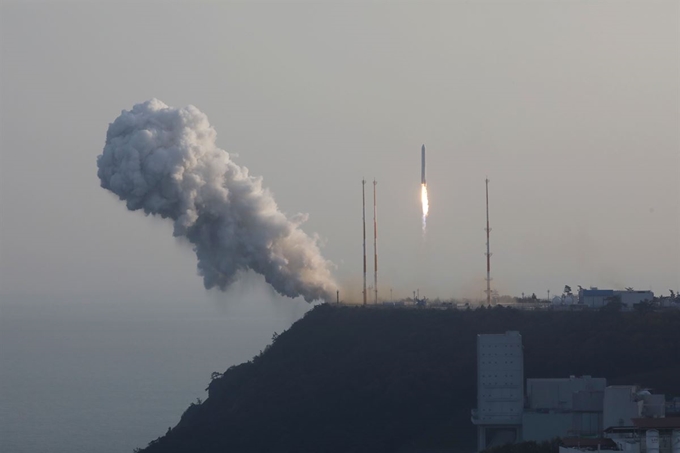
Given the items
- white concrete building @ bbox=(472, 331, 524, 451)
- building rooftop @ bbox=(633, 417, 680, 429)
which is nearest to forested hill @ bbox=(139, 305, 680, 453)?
white concrete building @ bbox=(472, 331, 524, 451)

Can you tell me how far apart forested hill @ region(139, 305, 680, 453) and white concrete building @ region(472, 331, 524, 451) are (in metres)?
2.93

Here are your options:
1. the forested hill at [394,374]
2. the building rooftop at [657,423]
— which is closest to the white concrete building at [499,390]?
the forested hill at [394,374]

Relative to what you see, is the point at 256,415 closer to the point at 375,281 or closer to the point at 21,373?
the point at 375,281

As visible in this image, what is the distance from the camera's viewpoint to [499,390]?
60.9 metres

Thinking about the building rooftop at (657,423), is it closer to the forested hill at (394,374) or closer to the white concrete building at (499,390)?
the white concrete building at (499,390)

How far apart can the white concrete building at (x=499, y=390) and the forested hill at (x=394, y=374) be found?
2932 millimetres

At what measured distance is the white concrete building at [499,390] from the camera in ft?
198

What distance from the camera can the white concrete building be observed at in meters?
60.3

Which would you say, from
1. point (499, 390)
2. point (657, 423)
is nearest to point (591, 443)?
point (657, 423)

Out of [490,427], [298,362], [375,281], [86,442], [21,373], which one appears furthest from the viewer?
[21,373]

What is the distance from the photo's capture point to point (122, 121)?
77.1 meters

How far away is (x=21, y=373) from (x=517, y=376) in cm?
10336

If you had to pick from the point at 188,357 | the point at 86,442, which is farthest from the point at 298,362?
the point at 188,357

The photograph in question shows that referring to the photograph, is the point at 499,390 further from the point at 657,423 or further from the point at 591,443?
the point at 591,443
